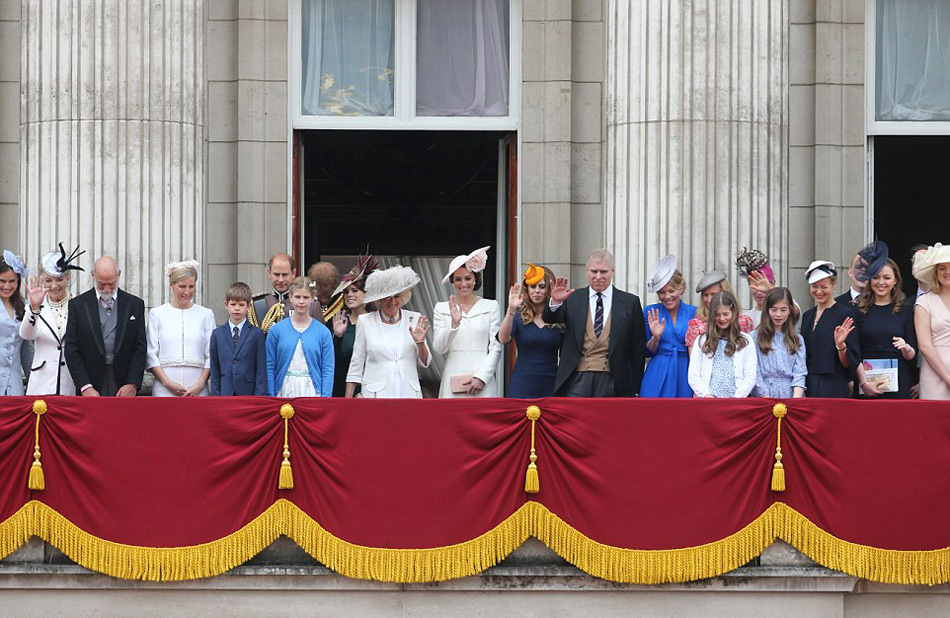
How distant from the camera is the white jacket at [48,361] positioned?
11953mm

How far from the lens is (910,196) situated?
20.2 metres

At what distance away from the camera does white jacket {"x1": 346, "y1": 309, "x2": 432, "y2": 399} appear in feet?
39.1

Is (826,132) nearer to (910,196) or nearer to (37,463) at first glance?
(910,196)

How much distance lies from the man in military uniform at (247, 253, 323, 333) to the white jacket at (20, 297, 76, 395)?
1493 millimetres

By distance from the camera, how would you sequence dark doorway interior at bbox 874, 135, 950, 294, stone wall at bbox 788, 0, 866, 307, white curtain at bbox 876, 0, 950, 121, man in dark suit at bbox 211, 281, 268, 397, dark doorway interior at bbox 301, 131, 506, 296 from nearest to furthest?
man in dark suit at bbox 211, 281, 268, 397 → stone wall at bbox 788, 0, 866, 307 → white curtain at bbox 876, 0, 950, 121 → dark doorway interior at bbox 874, 135, 950, 294 → dark doorway interior at bbox 301, 131, 506, 296

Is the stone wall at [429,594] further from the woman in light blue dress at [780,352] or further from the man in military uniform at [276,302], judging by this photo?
the man in military uniform at [276,302]

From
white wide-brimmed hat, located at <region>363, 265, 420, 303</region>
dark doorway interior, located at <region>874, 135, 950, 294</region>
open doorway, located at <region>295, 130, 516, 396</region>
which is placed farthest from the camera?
dark doorway interior, located at <region>874, 135, 950, 294</region>

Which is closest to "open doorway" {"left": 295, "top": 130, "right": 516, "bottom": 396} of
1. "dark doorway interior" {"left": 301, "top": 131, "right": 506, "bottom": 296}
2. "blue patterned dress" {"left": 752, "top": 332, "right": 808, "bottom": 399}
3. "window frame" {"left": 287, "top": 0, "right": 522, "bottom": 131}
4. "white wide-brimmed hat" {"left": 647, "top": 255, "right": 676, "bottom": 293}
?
"dark doorway interior" {"left": 301, "top": 131, "right": 506, "bottom": 296}

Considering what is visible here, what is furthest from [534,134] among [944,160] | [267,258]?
[944,160]

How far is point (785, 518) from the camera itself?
35.6ft

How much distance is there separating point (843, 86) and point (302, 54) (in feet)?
17.0

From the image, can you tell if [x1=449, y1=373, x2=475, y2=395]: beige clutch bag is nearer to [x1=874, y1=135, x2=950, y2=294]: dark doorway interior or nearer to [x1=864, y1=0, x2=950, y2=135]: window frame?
[x1=864, y1=0, x2=950, y2=135]: window frame

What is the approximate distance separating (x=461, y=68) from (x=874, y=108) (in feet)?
13.1

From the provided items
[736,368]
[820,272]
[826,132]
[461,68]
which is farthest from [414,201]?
[736,368]
